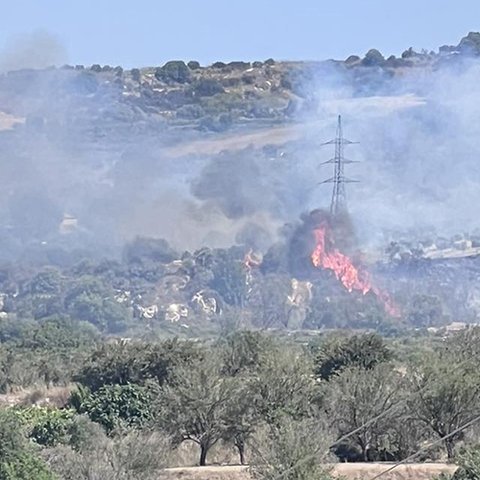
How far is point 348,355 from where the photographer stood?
64.1m

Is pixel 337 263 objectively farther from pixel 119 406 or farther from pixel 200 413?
pixel 200 413

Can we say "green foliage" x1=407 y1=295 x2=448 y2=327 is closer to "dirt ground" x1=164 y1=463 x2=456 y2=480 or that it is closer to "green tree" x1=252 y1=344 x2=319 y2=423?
"green tree" x1=252 y1=344 x2=319 y2=423

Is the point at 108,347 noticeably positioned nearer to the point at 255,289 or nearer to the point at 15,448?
the point at 15,448

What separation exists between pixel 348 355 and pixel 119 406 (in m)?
9.19

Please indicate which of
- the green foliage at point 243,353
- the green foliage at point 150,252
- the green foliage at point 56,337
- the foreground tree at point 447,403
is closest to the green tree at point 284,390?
the foreground tree at point 447,403

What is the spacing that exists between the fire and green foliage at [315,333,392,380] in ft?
271

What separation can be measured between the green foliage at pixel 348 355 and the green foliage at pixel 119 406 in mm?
6443

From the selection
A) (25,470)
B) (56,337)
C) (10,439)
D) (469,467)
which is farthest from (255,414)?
(56,337)

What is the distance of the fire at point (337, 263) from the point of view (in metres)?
150

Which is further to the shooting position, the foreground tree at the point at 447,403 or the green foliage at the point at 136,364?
the green foliage at the point at 136,364

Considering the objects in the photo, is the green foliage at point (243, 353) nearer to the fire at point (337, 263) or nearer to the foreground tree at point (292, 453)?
the foreground tree at point (292, 453)

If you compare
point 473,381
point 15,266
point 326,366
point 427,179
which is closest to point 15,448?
point 473,381

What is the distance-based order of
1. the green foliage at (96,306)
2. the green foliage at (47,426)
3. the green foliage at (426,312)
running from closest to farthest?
1. the green foliage at (47,426)
2. the green foliage at (426,312)
3. the green foliage at (96,306)

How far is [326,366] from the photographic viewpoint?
6347 centimetres
